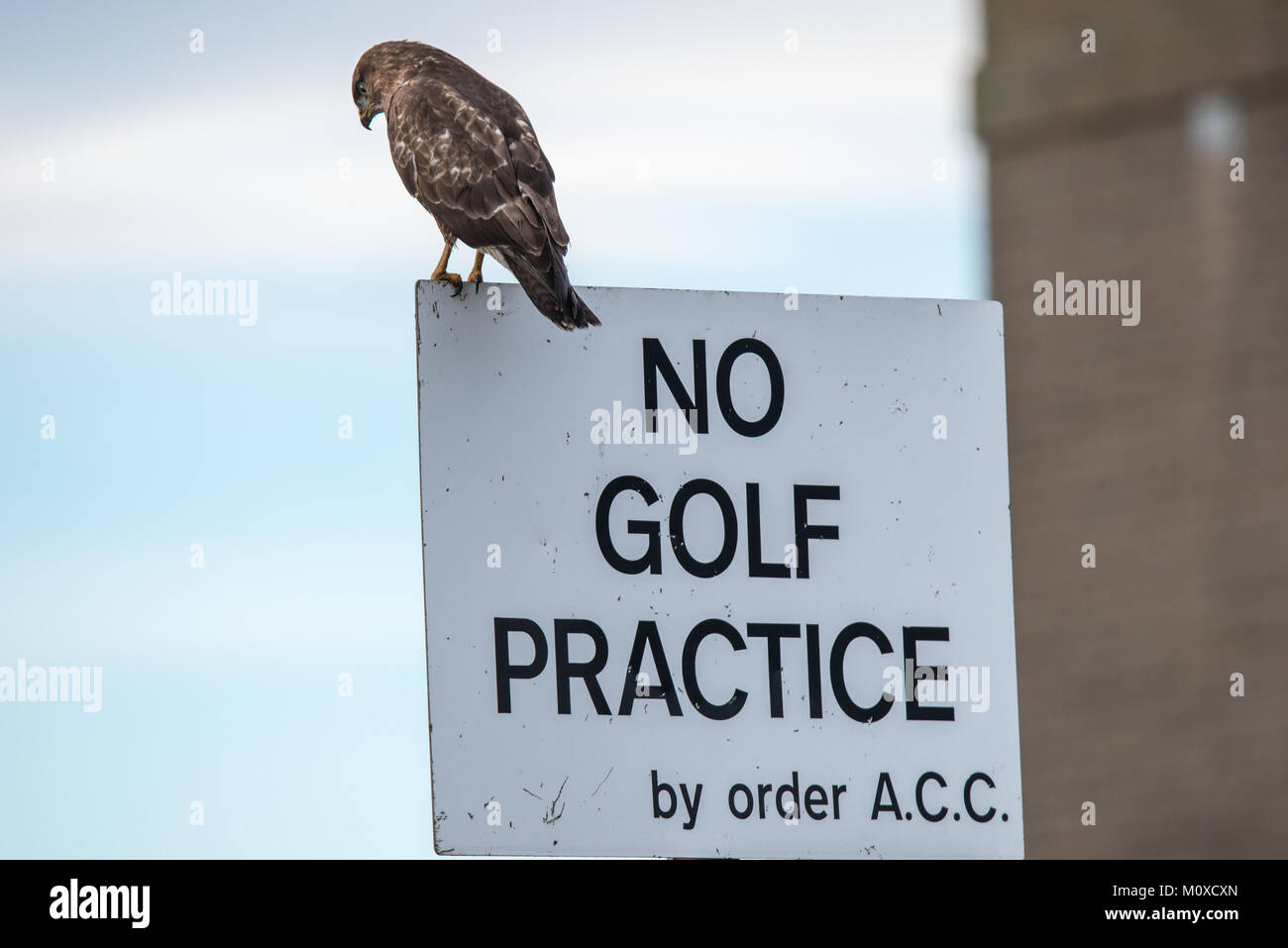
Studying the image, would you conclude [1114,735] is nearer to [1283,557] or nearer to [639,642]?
[1283,557]

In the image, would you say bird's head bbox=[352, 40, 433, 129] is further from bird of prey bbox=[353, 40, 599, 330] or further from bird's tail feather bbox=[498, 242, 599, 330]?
bird's tail feather bbox=[498, 242, 599, 330]

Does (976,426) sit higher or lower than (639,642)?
higher

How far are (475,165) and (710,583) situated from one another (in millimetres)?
1369

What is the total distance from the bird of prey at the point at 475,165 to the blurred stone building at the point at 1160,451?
15.0 m

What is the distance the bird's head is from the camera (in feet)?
15.9

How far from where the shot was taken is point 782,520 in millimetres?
3281

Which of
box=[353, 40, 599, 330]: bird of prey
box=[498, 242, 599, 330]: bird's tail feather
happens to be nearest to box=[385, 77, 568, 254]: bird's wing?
box=[353, 40, 599, 330]: bird of prey

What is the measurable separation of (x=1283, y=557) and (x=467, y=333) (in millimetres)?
16742

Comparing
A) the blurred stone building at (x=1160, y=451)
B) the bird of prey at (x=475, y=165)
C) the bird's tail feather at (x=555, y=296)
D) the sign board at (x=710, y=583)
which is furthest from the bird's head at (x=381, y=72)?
the blurred stone building at (x=1160, y=451)

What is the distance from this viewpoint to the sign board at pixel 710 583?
309cm

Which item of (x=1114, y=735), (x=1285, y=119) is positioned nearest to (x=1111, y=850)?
(x=1114, y=735)

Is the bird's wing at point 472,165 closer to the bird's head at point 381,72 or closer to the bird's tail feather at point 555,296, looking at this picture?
the bird's head at point 381,72
